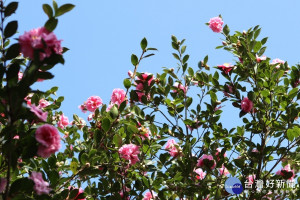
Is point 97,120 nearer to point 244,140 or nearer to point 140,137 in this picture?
point 140,137

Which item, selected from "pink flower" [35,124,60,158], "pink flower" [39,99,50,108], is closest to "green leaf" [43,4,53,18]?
"pink flower" [35,124,60,158]

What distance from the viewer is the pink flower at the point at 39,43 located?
1.12m

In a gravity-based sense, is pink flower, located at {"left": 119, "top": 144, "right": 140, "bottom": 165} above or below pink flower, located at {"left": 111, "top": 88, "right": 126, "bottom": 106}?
below

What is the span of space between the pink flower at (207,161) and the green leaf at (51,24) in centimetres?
162

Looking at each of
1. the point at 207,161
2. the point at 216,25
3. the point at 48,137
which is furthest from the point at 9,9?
the point at 216,25

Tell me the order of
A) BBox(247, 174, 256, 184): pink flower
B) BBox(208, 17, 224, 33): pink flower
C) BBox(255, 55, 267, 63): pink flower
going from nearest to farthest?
BBox(247, 174, 256, 184): pink flower < BBox(255, 55, 267, 63): pink flower < BBox(208, 17, 224, 33): pink flower

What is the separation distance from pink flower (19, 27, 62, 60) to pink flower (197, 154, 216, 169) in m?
1.64

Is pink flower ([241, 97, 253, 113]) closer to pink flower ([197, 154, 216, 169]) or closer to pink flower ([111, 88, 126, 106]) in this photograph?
pink flower ([197, 154, 216, 169])

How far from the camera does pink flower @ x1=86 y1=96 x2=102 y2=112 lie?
284 cm

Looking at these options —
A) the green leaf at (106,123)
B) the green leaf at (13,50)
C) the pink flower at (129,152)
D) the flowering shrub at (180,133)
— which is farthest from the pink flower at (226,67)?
the green leaf at (13,50)

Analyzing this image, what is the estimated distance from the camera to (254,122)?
113 inches

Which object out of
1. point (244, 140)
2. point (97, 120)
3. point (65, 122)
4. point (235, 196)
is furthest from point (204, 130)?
point (65, 122)

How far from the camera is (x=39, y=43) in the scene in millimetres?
1117

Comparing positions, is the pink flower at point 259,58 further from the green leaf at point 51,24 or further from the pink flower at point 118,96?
the green leaf at point 51,24
